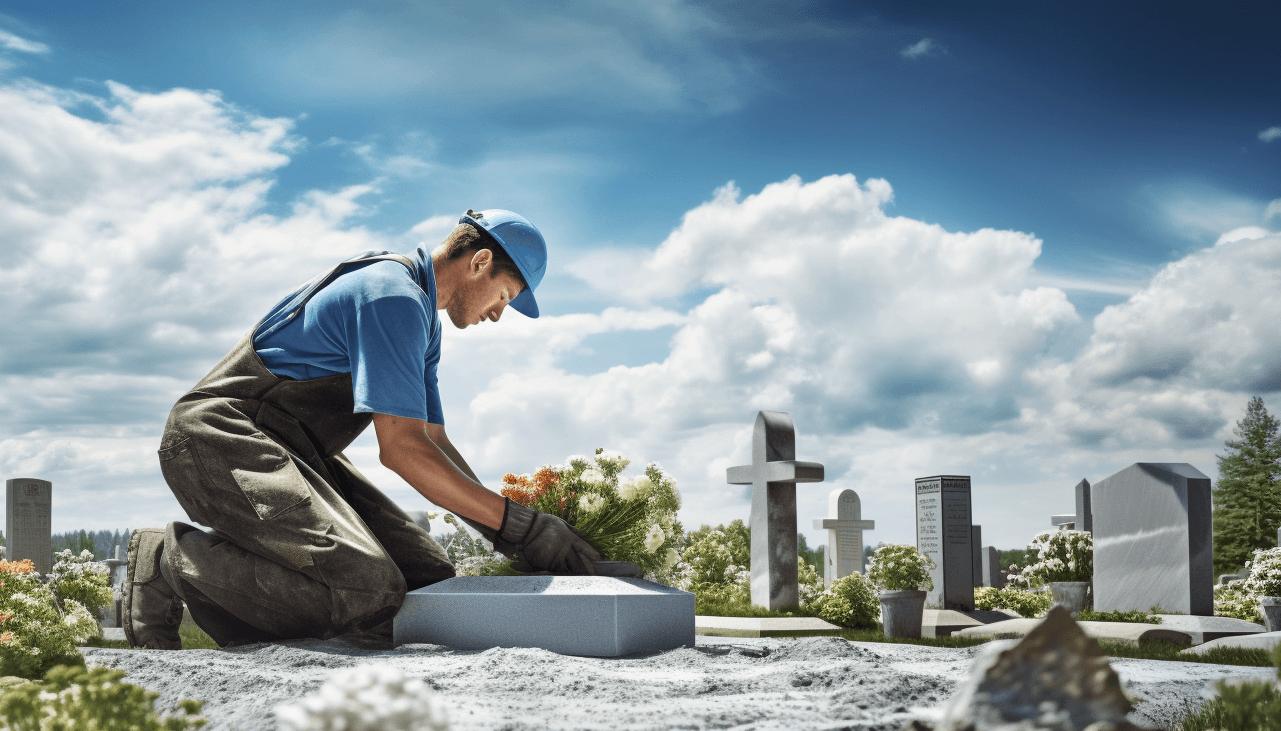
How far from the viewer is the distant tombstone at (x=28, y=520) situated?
10.5m

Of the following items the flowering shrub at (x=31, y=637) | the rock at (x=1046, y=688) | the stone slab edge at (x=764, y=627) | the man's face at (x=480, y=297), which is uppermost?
the man's face at (x=480, y=297)

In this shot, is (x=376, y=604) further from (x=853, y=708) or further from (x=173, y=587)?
(x=853, y=708)

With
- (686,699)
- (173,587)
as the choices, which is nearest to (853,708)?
(686,699)

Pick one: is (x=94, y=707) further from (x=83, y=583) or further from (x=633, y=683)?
(x=83, y=583)

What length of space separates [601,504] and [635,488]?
217mm

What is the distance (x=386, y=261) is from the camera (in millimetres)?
3527

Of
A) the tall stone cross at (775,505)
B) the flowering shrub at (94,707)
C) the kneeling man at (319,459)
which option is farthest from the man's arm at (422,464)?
the tall stone cross at (775,505)

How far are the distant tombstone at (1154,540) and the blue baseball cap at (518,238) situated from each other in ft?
26.1

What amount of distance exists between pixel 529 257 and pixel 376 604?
154cm

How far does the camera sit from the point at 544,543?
141 inches

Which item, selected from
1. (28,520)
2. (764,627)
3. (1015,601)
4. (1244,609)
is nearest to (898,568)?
(764,627)

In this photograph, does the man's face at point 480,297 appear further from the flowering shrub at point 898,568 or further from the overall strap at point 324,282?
the flowering shrub at point 898,568

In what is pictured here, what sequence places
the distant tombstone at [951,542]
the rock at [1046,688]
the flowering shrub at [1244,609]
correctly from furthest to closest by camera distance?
the flowering shrub at [1244,609], the distant tombstone at [951,542], the rock at [1046,688]

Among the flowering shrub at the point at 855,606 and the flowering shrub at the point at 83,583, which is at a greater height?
the flowering shrub at the point at 83,583
